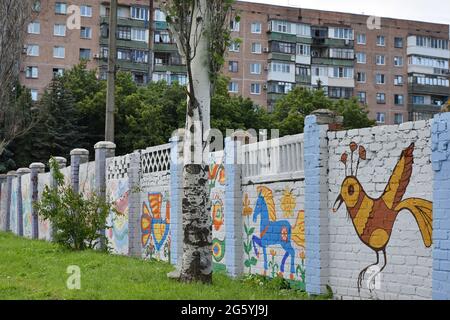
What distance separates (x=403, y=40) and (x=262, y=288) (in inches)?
2264

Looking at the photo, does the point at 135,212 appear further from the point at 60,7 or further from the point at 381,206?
the point at 60,7

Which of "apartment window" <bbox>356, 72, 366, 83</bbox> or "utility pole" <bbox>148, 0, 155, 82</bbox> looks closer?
"utility pole" <bbox>148, 0, 155, 82</bbox>

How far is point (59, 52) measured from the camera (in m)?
54.0

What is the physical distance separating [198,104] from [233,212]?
2675 mm

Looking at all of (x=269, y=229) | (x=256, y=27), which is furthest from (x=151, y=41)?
(x=269, y=229)

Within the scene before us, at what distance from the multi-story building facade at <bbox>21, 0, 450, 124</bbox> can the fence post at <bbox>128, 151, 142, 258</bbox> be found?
33.6 m

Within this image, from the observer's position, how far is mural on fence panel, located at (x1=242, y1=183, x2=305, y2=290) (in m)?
10.4

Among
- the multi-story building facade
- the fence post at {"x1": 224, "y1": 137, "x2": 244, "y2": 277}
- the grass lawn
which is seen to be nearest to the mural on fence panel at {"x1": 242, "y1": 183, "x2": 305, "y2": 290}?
the fence post at {"x1": 224, "y1": 137, "x2": 244, "y2": 277}

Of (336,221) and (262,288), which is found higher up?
(336,221)

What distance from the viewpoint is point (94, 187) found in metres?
18.5

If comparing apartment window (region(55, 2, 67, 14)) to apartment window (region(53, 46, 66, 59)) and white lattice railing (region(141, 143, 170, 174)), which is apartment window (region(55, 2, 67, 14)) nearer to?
apartment window (region(53, 46, 66, 59))
